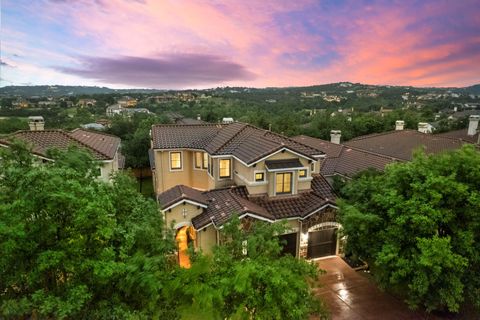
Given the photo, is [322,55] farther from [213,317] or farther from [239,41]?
[213,317]

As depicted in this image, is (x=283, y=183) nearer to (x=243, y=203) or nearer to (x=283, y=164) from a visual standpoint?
(x=283, y=164)

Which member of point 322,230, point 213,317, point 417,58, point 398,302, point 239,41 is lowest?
point 398,302

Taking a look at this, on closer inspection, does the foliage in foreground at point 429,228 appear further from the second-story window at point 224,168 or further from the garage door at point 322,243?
the second-story window at point 224,168

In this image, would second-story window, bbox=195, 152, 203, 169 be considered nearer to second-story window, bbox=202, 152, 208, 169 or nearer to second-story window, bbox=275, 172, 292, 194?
second-story window, bbox=202, 152, 208, 169

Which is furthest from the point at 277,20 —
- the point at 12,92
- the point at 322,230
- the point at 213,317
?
the point at 12,92

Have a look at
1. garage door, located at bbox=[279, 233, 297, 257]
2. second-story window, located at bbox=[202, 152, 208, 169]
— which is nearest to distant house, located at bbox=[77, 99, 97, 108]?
second-story window, located at bbox=[202, 152, 208, 169]
